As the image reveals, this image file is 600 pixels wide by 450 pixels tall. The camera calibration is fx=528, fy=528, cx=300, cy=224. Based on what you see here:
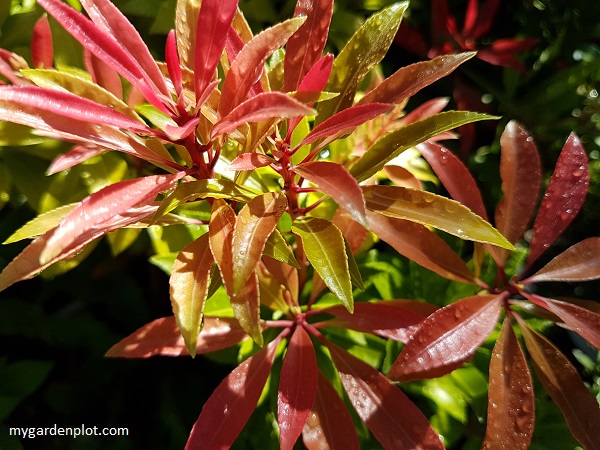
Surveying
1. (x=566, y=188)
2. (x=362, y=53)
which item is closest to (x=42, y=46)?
(x=362, y=53)

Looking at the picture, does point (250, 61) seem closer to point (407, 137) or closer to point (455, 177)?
point (407, 137)

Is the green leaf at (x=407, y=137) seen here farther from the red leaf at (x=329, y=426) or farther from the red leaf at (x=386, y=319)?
the red leaf at (x=329, y=426)

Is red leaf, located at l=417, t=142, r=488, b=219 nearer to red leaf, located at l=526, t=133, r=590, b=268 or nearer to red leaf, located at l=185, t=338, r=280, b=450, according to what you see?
red leaf, located at l=526, t=133, r=590, b=268

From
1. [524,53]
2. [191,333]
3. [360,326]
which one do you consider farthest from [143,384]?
[524,53]

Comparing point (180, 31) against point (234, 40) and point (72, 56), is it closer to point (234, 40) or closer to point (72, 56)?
point (234, 40)

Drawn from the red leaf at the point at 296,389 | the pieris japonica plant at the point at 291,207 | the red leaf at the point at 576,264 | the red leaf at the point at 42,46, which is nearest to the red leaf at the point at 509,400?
the pieris japonica plant at the point at 291,207
